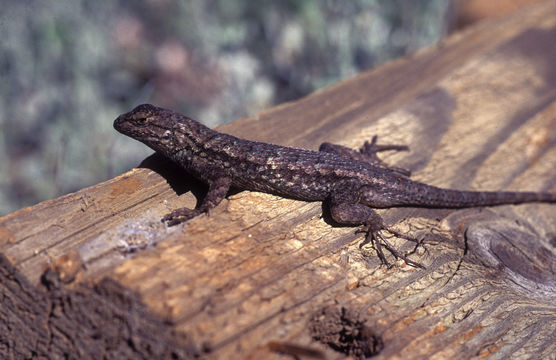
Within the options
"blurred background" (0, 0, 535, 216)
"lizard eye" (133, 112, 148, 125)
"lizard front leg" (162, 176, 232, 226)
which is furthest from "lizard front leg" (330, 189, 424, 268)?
"blurred background" (0, 0, 535, 216)

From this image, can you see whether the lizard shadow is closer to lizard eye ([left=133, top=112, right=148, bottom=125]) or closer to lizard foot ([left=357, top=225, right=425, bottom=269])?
lizard eye ([left=133, top=112, right=148, bottom=125])

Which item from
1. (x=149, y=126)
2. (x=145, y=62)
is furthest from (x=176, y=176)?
(x=145, y=62)

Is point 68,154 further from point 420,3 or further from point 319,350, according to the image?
point 420,3

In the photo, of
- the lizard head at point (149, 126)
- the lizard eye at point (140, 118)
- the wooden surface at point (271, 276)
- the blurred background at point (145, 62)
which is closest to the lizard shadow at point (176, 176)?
the wooden surface at point (271, 276)

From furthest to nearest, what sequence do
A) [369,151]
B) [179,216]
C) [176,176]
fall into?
[369,151] → [176,176] → [179,216]

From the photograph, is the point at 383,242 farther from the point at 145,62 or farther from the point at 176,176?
the point at 145,62

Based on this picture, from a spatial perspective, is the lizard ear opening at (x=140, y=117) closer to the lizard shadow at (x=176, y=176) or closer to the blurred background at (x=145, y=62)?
the lizard shadow at (x=176, y=176)

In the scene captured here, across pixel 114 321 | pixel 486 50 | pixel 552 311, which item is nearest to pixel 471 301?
pixel 552 311
